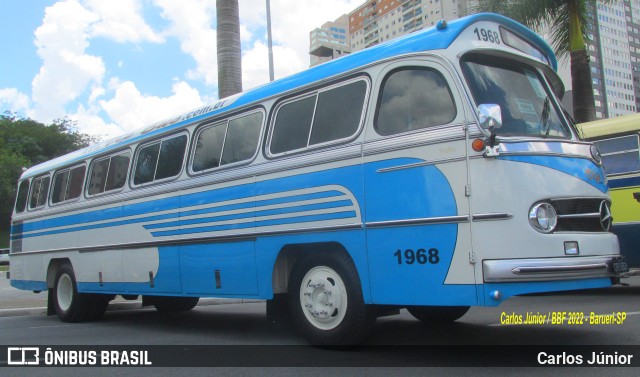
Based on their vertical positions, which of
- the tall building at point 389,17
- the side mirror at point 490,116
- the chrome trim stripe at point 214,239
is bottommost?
the chrome trim stripe at point 214,239

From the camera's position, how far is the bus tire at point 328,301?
238 inches

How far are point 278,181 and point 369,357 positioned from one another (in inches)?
87.6

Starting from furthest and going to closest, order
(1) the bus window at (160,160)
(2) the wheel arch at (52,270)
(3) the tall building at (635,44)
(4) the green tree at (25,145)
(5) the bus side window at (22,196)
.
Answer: (3) the tall building at (635,44)
(4) the green tree at (25,145)
(5) the bus side window at (22,196)
(2) the wheel arch at (52,270)
(1) the bus window at (160,160)

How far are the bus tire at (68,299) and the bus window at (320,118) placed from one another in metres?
5.74

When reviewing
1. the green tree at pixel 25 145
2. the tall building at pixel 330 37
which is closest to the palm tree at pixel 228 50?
the green tree at pixel 25 145

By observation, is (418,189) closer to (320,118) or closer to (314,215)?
(314,215)

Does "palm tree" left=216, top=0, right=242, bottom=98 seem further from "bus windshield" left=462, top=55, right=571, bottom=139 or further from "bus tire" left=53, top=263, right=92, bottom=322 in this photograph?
"bus windshield" left=462, top=55, right=571, bottom=139

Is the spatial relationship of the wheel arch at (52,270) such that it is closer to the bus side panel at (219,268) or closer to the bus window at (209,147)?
the bus side panel at (219,268)

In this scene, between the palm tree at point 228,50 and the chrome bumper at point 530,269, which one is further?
the palm tree at point 228,50

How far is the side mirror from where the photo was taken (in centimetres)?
517

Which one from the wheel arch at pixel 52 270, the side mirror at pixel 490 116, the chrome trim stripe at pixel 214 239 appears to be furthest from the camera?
the wheel arch at pixel 52 270

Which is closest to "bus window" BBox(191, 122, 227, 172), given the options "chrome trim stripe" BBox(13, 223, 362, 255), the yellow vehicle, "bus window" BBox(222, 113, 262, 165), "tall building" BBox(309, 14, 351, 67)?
"bus window" BBox(222, 113, 262, 165)

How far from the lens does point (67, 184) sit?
37.6 feet

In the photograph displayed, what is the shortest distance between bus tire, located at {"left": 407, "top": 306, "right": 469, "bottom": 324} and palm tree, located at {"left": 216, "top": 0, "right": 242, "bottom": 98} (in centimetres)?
891
